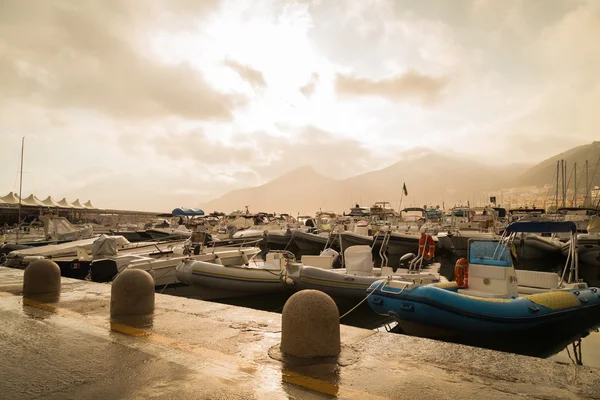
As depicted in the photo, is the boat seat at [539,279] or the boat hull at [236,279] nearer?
the boat seat at [539,279]

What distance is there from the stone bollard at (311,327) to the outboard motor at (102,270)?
1157 cm

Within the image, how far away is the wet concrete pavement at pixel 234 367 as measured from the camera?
3748 millimetres

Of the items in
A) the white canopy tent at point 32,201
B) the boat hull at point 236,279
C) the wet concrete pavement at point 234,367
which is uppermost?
the white canopy tent at point 32,201

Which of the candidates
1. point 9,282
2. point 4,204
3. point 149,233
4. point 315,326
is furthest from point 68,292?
point 4,204

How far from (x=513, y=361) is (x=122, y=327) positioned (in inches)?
204

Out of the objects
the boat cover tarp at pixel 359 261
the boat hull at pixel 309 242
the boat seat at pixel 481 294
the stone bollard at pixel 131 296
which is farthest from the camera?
the boat hull at pixel 309 242

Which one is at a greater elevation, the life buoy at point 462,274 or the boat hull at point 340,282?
the life buoy at point 462,274

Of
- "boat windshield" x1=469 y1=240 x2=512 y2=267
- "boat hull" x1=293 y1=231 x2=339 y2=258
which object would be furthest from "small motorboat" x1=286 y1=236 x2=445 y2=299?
"boat hull" x1=293 y1=231 x2=339 y2=258

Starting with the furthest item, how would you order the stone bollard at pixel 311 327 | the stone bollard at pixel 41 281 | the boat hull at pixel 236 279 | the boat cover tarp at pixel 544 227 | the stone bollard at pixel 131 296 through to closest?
the boat hull at pixel 236 279 < the boat cover tarp at pixel 544 227 < the stone bollard at pixel 41 281 < the stone bollard at pixel 131 296 < the stone bollard at pixel 311 327

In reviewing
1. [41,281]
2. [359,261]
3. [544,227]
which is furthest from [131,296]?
[544,227]

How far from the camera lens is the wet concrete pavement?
375cm

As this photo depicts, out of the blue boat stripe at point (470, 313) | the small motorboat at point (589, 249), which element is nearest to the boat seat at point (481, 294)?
the blue boat stripe at point (470, 313)

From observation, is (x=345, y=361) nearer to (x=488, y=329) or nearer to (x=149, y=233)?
(x=488, y=329)

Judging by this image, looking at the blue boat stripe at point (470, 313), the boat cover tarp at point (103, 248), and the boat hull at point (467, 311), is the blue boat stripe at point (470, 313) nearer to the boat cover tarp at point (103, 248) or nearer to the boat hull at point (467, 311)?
the boat hull at point (467, 311)
